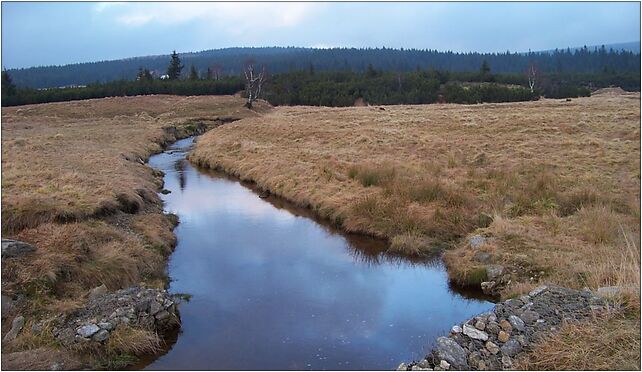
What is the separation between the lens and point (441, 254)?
48.8 feet

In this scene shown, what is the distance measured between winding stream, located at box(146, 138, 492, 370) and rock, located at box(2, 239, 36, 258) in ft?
11.5

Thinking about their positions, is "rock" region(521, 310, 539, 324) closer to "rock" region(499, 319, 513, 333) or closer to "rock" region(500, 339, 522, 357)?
"rock" region(499, 319, 513, 333)

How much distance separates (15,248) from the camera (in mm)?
11289

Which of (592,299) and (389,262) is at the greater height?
(592,299)

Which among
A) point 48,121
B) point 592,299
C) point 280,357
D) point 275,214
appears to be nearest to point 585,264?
point 592,299

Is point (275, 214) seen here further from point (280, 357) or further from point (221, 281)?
point (280, 357)

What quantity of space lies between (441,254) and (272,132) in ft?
82.2

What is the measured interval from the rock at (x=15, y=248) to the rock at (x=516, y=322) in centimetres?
1023

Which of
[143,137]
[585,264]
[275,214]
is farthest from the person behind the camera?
[143,137]

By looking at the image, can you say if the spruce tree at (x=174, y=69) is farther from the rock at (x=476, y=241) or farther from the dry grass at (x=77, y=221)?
the rock at (x=476, y=241)

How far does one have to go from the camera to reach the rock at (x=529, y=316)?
8.69 meters

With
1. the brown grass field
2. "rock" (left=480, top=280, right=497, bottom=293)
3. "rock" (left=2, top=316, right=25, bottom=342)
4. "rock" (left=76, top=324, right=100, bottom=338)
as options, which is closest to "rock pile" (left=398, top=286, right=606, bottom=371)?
the brown grass field

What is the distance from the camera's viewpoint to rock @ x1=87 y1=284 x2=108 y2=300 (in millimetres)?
10906

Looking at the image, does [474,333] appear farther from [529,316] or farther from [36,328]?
[36,328]
